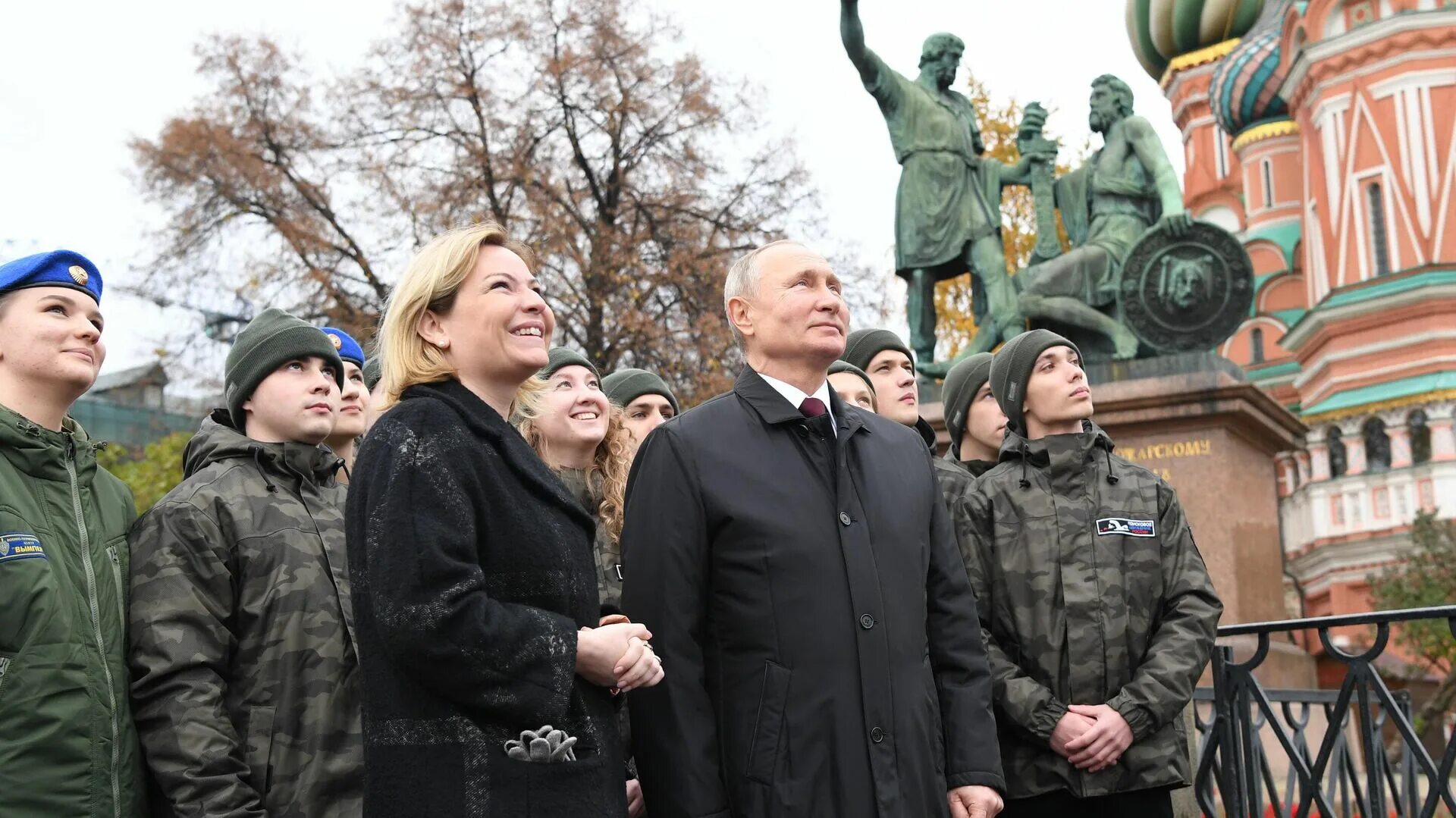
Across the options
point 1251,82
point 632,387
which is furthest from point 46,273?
point 1251,82

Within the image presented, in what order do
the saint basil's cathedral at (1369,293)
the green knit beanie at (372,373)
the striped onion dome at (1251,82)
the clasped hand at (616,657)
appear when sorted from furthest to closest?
the striped onion dome at (1251,82)
the saint basil's cathedral at (1369,293)
the green knit beanie at (372,373)
the clasped hand at (616,657)

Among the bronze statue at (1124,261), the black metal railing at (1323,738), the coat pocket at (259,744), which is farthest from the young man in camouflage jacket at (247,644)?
the bronze statue at (1124,261)

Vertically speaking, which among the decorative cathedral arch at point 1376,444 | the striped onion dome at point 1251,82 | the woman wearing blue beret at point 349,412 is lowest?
the woman wearing blue beret at point 349,412

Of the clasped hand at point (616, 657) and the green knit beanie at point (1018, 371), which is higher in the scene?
the green knit beanie at point (1018, 371)

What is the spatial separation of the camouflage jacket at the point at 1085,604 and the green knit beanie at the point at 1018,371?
199 millimetres

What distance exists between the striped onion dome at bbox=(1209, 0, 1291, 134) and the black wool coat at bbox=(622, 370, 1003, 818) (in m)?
43.3

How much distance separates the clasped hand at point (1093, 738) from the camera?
145 inches

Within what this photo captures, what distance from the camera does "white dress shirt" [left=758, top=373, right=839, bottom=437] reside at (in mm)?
3361

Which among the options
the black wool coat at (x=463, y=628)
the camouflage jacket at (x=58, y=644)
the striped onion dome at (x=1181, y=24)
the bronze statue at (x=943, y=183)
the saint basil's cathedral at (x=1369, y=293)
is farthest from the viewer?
the striped onion dome at (x=1181, y=24)

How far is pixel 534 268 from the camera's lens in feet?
10.4

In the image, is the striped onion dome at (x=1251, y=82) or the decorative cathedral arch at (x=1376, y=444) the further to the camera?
the striped onion dome at (x=1251, y=82)

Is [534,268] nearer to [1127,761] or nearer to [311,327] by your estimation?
[311,327]

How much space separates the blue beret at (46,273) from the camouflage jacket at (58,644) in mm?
338

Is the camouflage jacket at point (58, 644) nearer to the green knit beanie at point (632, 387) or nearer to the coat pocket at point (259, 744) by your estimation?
the coat pocket at point (259, 744)
